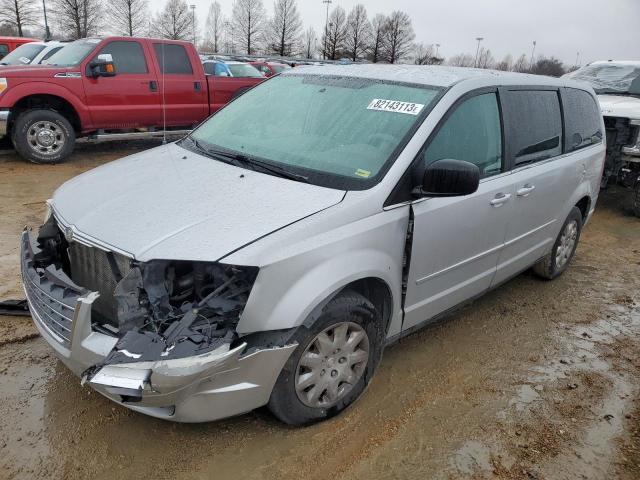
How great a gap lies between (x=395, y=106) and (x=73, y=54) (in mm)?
7171

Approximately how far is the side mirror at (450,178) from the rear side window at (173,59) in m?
7.38

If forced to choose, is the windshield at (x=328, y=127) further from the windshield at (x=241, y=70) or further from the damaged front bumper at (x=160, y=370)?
the windshield at (x=241, y=70)

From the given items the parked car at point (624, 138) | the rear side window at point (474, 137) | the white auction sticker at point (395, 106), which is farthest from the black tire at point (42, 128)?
the parked car at point (624, 138)

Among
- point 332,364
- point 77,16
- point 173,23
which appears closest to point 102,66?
point 332,364

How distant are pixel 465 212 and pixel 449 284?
469 millimetres

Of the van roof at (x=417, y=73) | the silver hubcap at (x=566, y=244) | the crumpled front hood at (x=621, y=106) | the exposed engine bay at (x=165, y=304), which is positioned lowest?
the silver hubcap at (x=566, y=244)

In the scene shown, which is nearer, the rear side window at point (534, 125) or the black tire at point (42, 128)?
the rear side window at point (534, 125)

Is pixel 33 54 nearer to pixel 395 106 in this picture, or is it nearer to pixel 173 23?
pixel 395 106

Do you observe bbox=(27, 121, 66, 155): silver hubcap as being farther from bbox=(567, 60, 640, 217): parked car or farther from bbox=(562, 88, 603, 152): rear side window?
bbox=(567, 60, 640, 217): parked car

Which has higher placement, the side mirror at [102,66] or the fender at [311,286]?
the side mirror at [102,66]

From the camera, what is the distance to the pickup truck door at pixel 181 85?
9062 millimetres

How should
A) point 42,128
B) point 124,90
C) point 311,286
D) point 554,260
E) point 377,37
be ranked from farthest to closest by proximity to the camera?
point 377,37
point 124,90
point 42,128
point 554,260
point 311,286

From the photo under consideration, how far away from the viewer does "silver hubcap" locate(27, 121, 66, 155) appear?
26.7 feet

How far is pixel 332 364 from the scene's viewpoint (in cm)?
274
